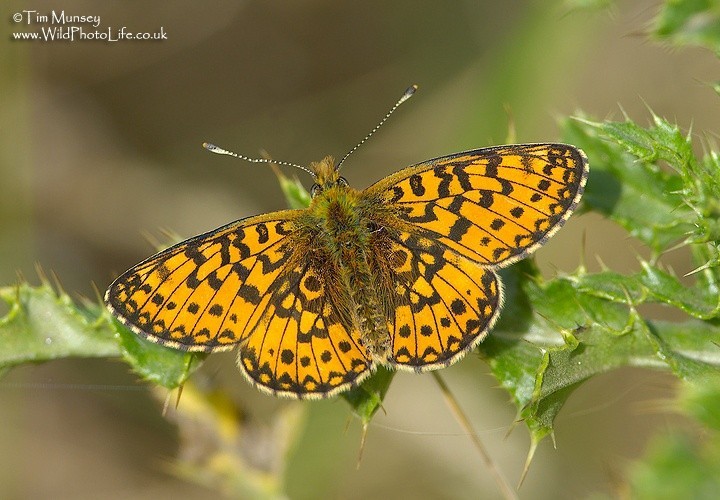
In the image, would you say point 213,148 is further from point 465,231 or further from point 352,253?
point 465,231

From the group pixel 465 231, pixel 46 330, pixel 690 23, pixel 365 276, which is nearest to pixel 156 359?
pixel 46 330

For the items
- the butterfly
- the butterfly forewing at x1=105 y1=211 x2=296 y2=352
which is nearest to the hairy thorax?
the butterfly

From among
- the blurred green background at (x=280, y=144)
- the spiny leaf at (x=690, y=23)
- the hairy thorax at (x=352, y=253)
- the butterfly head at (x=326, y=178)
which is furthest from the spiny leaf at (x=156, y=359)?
the blurred green background at (x=280, y=144)

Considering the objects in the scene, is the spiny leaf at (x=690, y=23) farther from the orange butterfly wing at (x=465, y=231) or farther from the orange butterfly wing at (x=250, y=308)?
the orange butterfly wing at (x=250, y=308)

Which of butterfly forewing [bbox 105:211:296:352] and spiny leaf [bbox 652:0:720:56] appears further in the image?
butterfly forewing [bbox 105:211:296:352]

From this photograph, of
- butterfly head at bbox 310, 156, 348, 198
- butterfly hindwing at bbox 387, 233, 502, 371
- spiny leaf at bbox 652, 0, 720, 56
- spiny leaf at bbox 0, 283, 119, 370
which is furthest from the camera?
butterfly head at bbox 310, 156, 348, 198

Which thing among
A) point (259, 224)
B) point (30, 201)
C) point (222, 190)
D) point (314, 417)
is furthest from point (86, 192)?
point (259, 224)

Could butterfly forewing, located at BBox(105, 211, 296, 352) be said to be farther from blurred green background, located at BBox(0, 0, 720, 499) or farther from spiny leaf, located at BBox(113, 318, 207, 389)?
blurred green background, located at BBox(0, 0, 720, 499)
